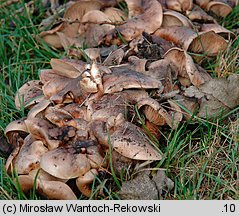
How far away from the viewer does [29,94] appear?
3.58 meters

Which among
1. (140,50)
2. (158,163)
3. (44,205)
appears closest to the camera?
(44,205)

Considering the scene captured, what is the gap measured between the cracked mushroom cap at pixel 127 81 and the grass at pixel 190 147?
1.04 feet

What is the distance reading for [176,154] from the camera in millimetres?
3141

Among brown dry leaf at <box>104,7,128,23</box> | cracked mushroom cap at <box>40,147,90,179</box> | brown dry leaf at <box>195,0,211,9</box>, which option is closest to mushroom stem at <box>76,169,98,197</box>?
cracked mushroom cap at <box>40,147,90,179</box>

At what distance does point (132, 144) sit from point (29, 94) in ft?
3.30

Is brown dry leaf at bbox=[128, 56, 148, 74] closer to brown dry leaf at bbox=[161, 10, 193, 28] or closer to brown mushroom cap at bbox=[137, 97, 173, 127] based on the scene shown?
brown mushroom cap at bbox=[137, 97, 173, 127]

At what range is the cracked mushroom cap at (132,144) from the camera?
287 centimetres

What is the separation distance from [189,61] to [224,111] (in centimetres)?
Answer: 40

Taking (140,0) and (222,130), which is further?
(140,0)

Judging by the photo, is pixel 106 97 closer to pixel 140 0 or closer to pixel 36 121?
pixel 36 121

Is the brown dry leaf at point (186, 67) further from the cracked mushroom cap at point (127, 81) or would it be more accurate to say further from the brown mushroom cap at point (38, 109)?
the brown mushroom cap at point (38, 109)

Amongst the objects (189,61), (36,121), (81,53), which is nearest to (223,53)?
(189,61)

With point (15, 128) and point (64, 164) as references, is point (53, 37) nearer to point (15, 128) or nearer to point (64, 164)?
point (15, 128)

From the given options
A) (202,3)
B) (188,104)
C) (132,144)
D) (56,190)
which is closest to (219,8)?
(202,3)
